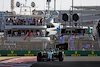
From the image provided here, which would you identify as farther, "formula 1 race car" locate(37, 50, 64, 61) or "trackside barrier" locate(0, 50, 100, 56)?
"trackside barrier" locate(0, 50, 100, 56)

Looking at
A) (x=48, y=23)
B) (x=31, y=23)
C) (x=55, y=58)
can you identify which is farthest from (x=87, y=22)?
(x=55, y=58)

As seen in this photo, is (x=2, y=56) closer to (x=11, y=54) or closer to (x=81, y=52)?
(x=11, y=54)

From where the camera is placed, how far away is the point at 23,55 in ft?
67.2

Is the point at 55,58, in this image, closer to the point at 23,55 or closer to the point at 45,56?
the point at 45,56

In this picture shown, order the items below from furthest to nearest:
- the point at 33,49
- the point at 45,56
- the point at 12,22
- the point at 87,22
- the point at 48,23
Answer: the point at 87,22
the point at 48,23
the point at 12,22
the point at 33,49
the point at 45,56

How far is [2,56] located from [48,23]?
1665 cm

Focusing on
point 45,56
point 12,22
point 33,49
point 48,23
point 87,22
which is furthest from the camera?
point 87,22

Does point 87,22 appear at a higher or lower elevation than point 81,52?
higher

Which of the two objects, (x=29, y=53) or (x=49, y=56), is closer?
(x=49, y=56)

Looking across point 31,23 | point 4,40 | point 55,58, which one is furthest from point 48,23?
point 55,58

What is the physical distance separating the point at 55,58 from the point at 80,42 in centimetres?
478

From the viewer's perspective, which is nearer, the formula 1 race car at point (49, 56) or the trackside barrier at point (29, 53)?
the formula 1 race car at point (49, 56)

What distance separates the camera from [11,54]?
20.5 metres

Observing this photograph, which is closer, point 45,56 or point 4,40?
point 45,56
